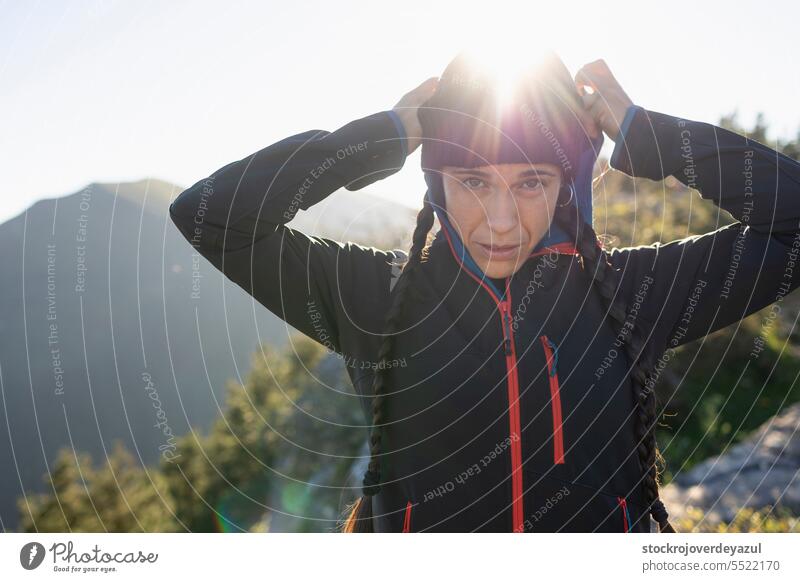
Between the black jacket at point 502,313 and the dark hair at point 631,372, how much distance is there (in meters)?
0.04

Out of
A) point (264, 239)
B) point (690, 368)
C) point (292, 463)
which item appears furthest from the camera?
point (292, 463)

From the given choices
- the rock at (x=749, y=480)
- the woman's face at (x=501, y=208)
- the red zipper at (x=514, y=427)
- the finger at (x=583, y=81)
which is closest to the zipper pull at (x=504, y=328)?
the red zipper at (x=514, y=427)

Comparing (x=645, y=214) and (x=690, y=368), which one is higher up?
(x=645, y=214)

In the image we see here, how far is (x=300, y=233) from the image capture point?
1907 mm

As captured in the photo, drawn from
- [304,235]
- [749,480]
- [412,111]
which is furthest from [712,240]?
[749,480]

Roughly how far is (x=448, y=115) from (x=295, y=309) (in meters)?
0.78

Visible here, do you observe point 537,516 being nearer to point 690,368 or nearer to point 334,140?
point 334,140

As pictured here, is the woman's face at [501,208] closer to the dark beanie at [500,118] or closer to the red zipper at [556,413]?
the dark beanie at [500,118]

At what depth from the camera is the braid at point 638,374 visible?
1838 mm

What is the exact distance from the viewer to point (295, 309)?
1882 millimetres

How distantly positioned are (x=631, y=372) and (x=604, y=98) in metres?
0.91

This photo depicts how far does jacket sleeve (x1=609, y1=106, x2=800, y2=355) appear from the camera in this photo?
1.85m

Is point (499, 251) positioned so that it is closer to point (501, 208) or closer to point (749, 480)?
point (501, 208)

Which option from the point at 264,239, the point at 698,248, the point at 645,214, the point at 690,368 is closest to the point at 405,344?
the point at 264,239
